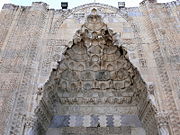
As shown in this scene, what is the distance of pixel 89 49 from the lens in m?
6.99

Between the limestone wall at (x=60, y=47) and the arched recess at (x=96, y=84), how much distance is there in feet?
1.13

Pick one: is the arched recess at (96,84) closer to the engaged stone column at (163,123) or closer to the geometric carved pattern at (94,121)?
the geometric carved pattern at (94,121)

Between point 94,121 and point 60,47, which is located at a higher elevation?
point 60,47

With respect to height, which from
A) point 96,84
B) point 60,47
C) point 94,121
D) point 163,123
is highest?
point 60,47

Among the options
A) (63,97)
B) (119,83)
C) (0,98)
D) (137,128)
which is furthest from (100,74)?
(0,98)

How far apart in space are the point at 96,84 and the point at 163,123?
259cm

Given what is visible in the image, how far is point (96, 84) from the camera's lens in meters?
6.98

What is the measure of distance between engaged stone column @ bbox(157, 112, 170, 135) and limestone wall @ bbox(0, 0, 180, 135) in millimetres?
101

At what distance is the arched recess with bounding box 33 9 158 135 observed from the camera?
6293 mm

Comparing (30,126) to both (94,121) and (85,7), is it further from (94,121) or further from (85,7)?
(85,7)

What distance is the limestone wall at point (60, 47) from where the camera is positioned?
17.2 feet

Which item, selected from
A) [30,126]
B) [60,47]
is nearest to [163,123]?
[30,126]

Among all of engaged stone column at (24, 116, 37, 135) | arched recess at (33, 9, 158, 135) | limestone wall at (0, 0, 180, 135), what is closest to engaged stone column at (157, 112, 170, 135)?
limestone wall at (0, 0, 180, 135)

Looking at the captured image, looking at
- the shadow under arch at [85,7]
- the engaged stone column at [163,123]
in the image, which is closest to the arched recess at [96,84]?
the shadow under arch at [85,7]
